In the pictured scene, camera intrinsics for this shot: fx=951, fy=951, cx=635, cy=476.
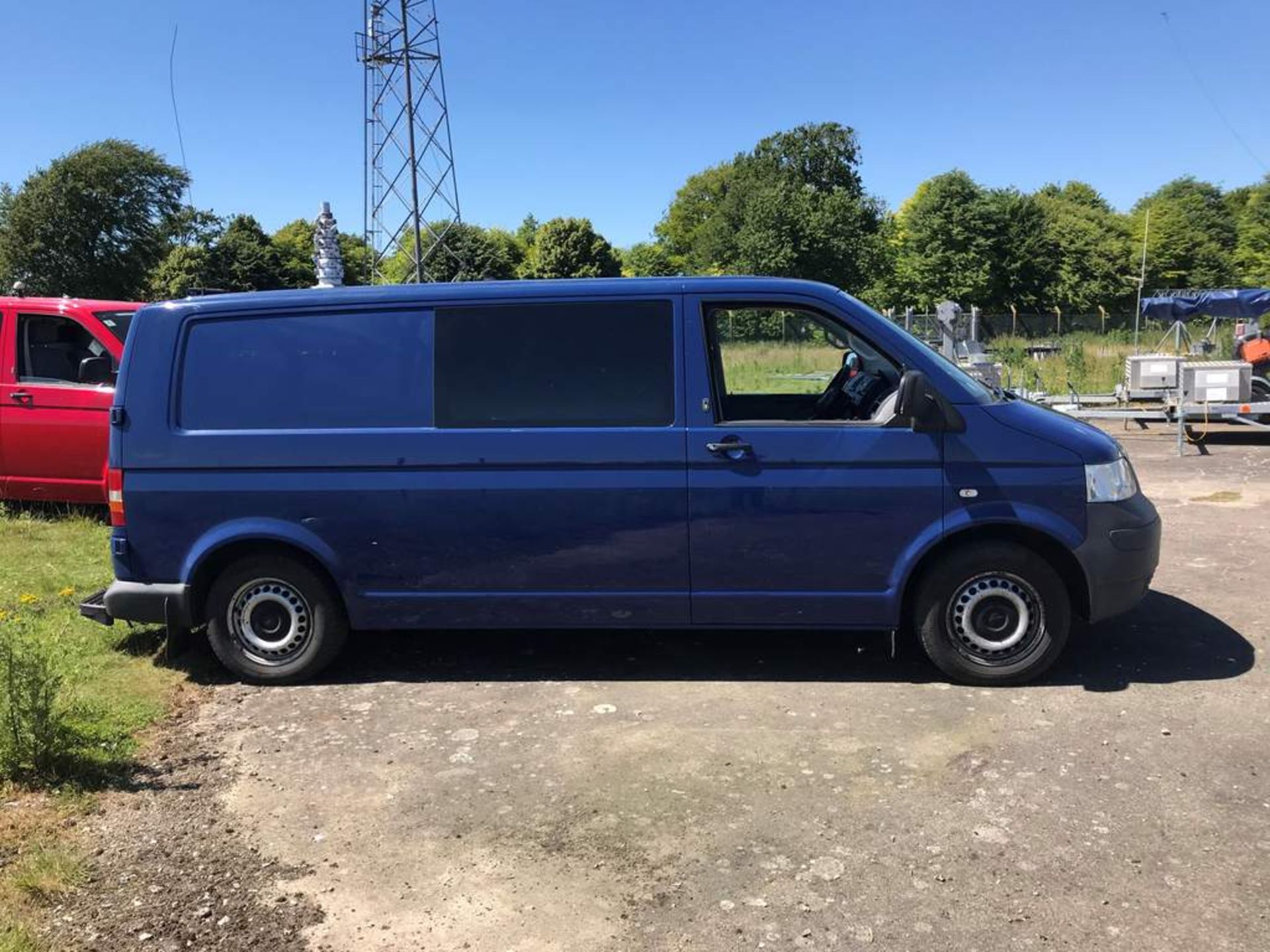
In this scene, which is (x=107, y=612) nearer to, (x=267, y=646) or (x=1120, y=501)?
(x=267, y=646)

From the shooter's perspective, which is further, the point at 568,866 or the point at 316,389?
the point at 316,389

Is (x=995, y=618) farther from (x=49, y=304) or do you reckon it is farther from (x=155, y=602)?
(x=49, y=304)

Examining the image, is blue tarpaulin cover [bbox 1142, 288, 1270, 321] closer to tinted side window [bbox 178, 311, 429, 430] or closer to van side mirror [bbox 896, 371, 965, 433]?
van side mirror [bbox 896, 371, 965, 433]

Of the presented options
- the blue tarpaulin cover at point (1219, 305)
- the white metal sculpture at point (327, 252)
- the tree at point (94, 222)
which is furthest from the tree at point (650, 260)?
the white metal sculpture at point (327, 252)

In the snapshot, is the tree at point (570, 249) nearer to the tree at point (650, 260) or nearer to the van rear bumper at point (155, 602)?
the tree at point (650, 260)

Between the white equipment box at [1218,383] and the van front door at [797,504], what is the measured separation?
11355 millimetres

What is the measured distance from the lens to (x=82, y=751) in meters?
4.23

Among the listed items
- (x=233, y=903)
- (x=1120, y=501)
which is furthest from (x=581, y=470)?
(x=1120, y=501)

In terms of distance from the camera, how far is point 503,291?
16.3 feet

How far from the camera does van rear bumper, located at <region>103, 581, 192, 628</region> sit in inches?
199

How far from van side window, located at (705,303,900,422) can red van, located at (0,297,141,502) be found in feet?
19.8

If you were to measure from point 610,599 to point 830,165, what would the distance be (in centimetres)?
8341

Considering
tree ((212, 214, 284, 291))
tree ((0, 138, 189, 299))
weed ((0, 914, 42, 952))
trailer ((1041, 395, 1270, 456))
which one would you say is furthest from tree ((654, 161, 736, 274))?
weed ((0, 914, 42, 952))

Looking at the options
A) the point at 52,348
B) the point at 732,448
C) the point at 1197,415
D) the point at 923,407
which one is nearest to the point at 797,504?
the point at 732,448
